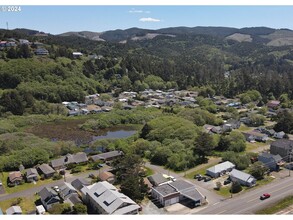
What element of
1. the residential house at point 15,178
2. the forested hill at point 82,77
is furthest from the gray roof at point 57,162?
the forested hill at point 82,77

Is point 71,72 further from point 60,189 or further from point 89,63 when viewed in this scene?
point 60,189

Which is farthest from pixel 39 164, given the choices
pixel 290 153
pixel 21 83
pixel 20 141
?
pixel 21 83

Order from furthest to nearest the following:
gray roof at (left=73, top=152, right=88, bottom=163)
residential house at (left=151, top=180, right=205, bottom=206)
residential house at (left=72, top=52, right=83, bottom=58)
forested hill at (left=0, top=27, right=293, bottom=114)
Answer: residential house at (left=72, top=52, right=83, bottom=58) → forested hill at (left=0, top=27, right=293, bottom=114) → gray roof at (left=73, top=152, right=88, bottom=163) → residential house at (left=151, top=180, right=205, bottom=206)

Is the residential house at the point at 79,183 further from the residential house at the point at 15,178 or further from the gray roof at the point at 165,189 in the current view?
the gray roof at the point at 165,189

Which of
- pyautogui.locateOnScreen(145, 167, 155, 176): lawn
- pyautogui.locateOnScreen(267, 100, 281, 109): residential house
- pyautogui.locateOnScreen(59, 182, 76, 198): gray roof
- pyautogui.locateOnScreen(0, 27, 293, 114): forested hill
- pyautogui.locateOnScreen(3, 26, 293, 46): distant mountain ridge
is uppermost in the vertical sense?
pyautogui.locateOnScreen(3, 26, 293, 46): distant mountain ridge

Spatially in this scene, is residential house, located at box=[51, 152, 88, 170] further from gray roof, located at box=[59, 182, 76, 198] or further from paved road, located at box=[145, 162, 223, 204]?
paved road, located at box=[145, 162, 223, 204]

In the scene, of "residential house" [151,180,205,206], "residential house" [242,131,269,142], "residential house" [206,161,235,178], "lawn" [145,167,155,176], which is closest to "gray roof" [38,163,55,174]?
"lawn" [145,167,155,176]

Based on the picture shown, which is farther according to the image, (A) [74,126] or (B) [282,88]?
(B) [282,88]

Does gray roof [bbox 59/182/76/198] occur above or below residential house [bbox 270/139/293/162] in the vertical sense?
below
